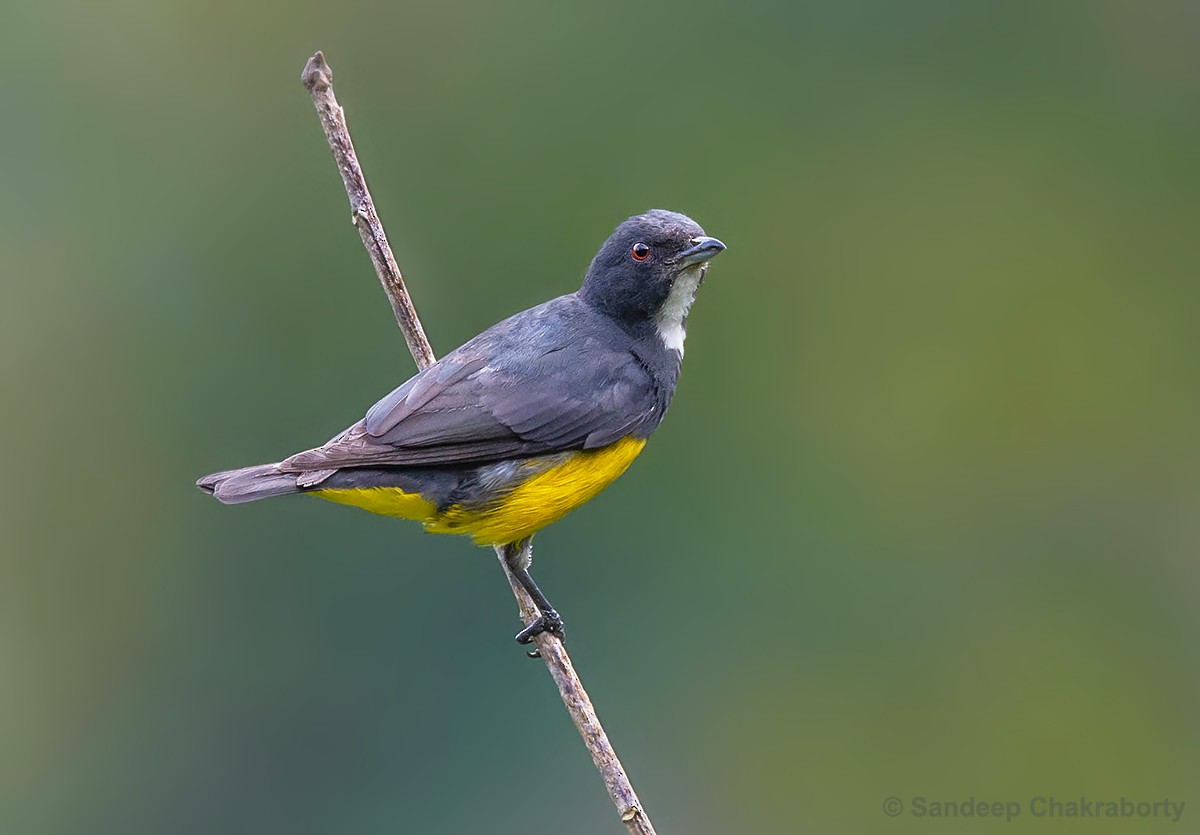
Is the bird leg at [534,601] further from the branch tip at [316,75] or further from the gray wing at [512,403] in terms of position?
the branch tip at [316,75]

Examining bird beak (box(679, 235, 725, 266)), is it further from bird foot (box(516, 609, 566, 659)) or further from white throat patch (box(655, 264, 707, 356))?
bird foot (box(516, 609, 566, 659))

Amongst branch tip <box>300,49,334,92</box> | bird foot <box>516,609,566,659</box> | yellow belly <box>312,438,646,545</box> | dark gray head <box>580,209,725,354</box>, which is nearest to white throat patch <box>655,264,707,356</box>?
dark gray head <box>580,209,725,354</box>

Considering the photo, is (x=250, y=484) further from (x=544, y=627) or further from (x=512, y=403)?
(x=544, y=627)

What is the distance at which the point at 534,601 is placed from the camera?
5.68 meters

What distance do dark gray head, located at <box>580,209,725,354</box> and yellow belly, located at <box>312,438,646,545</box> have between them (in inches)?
22.4

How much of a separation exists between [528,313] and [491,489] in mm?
907

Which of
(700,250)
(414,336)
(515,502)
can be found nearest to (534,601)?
(515,502)

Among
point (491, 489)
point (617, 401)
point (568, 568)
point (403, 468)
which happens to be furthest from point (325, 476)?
point (568, 568)

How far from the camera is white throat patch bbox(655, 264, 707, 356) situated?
5793mm

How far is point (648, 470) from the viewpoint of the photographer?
32.0 feet

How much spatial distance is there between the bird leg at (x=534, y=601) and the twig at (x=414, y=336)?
0.03 meters

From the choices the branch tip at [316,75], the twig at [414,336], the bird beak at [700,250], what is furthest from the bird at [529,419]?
the branch tip at [316,75]

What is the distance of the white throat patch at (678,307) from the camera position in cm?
579

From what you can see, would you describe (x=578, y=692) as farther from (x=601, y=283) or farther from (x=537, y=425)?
(x=601, y=283)
